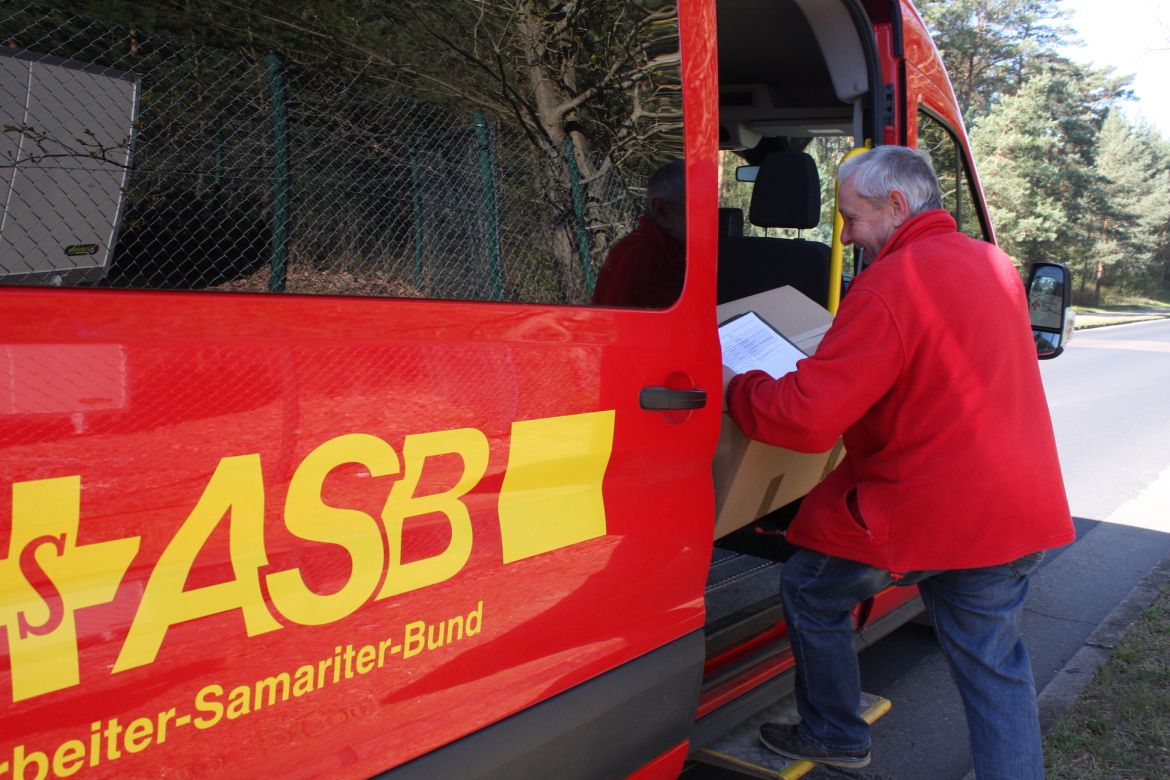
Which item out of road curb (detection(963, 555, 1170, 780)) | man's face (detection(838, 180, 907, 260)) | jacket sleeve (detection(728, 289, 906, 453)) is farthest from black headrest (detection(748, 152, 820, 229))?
road curb (detection(963, 555, 1170, 780))

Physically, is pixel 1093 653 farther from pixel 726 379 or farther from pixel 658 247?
pixel 658 247

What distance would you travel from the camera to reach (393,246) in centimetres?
149

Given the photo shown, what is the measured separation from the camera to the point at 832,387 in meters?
2.21

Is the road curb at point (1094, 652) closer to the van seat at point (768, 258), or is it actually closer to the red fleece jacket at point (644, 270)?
the van seat at point (768, 258)

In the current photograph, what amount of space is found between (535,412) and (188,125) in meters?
0.75

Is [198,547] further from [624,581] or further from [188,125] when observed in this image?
[624,581]

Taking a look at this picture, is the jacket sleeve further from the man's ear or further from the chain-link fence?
the chain-link fence

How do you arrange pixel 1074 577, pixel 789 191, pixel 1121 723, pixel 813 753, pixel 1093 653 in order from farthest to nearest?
pixel 1074 577 < pixel 1093 653 < pixel 789 191 < pixel 1121 723 < pixel 813 753

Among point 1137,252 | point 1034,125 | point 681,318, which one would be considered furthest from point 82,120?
point 1137,252

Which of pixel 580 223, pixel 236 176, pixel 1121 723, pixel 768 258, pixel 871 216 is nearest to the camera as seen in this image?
pixel 236 176

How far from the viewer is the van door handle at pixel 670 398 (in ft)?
6.31

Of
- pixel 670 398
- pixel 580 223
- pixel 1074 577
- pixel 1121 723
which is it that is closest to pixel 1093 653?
pixel 1121 723

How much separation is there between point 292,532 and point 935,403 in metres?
1.56

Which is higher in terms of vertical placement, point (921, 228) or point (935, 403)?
point (921, 228)
